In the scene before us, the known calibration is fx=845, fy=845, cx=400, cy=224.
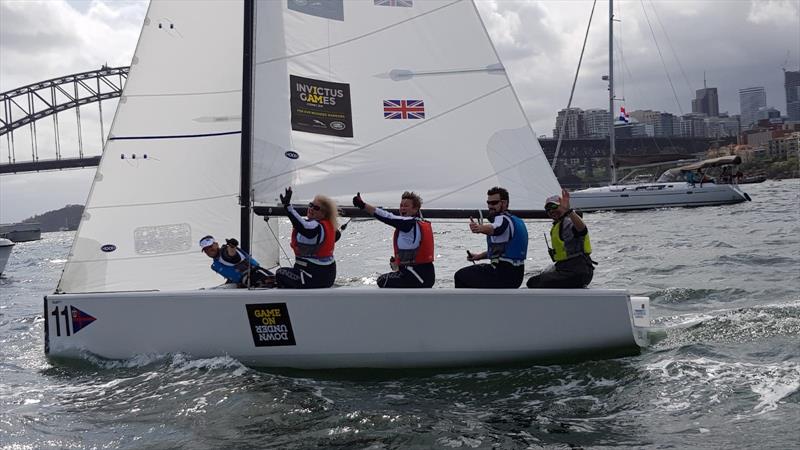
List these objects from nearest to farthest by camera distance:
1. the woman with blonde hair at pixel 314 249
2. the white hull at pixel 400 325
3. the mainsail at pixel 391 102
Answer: the white hull at pixel 400 325, the woman with blonde hair at pixel 314 249, the mainsail at pixel 391 102

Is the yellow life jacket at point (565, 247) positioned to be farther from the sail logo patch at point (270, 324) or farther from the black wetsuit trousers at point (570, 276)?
the sail logo patch at point (270, 324)

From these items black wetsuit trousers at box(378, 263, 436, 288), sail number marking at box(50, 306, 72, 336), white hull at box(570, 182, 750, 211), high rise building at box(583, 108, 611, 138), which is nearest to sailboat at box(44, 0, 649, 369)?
sail number marking at box(50, 306, 72, 336)

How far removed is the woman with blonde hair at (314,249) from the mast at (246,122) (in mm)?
540

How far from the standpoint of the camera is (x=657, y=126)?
354 feet

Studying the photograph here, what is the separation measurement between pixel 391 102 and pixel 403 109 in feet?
0.35

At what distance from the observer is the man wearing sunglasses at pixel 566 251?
5617mm

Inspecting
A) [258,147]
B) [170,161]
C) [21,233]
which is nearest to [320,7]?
[258,147]

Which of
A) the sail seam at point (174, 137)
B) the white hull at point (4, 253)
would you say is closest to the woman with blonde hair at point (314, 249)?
the sail seam at point (174, 137)

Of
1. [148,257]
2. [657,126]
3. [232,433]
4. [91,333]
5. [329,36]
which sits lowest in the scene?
[232,433]

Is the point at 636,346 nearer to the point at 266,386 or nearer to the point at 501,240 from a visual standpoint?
the point at 501,240

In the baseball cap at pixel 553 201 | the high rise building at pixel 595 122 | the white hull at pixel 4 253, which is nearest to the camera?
the baseball cap at pixel 553 201

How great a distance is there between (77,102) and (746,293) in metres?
71.6

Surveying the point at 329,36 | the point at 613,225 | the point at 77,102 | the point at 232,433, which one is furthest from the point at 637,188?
the point at 77,102

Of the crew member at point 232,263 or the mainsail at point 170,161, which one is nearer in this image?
the crew member at point 232,263
